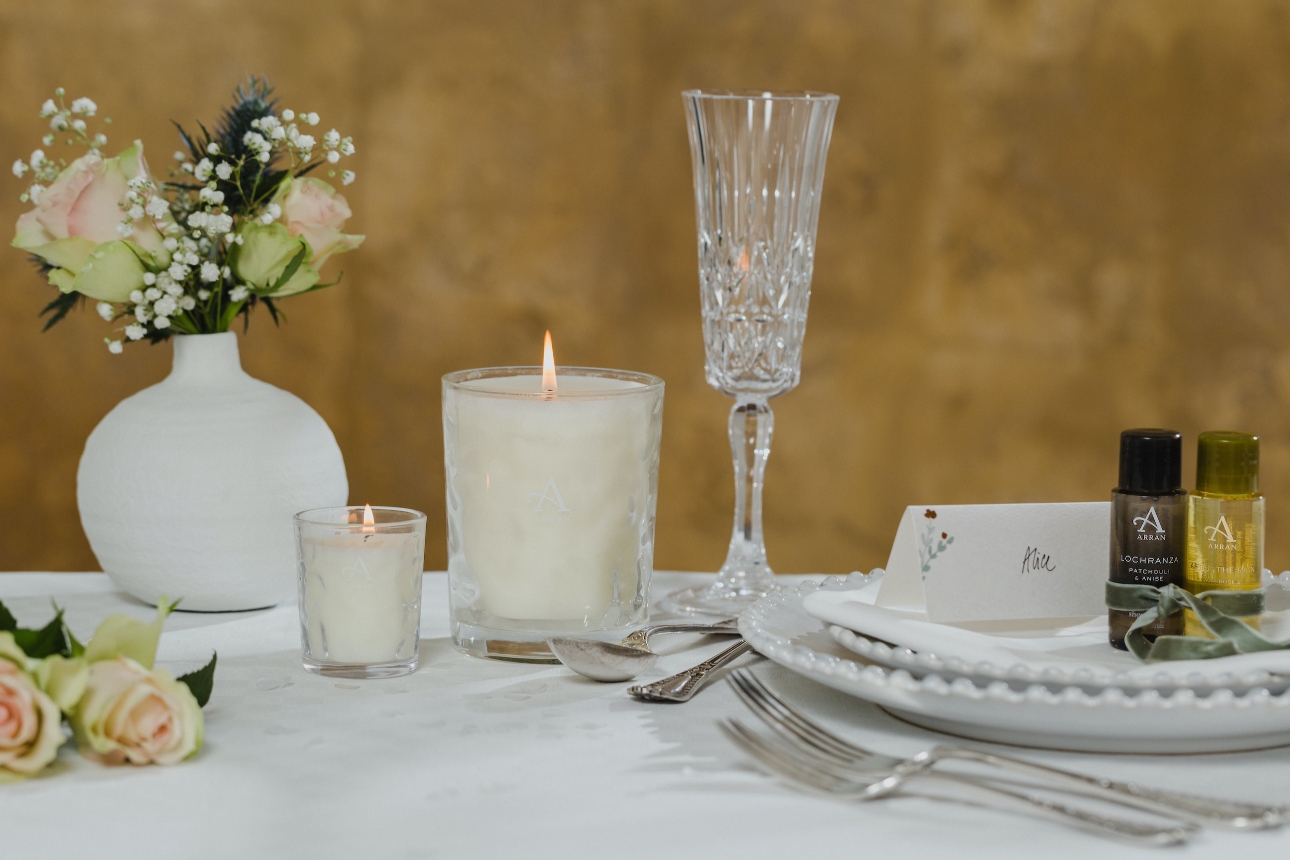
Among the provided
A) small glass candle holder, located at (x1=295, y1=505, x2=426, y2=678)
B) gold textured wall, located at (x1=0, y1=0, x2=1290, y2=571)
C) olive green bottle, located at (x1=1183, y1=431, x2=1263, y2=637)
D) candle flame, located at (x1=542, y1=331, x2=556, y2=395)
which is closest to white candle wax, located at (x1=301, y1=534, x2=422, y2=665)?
small glass candle holder, located at (x1=295, y1=505, x2=426, y2=678)

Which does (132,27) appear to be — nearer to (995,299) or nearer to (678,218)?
(678,218)

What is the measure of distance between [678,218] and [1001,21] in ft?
1.84

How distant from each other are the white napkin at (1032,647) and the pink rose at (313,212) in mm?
454

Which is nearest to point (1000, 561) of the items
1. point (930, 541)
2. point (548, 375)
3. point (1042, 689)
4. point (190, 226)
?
point (930, 541)

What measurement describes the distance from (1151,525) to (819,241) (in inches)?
50.6

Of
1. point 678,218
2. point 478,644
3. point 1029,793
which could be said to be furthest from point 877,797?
point 678,218

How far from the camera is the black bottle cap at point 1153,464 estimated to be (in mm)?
702

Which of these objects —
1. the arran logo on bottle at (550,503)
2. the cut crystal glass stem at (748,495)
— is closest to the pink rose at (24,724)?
the arran logo on bottle at (550,503)

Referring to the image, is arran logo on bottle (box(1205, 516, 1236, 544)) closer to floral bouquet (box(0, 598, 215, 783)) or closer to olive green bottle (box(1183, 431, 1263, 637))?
olive green bottle (box(1183, 431, 1263, 637))

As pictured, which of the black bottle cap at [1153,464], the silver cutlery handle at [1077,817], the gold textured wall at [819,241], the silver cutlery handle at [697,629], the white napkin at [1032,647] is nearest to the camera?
the silver cutlery handle at [1077,817]

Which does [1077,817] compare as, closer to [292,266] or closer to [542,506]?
[542,506]

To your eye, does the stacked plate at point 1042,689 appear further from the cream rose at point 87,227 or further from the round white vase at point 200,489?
the cream rose at point 87,227

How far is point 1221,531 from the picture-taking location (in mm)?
689

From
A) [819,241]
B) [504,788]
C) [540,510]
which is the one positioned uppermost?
[819,241]
